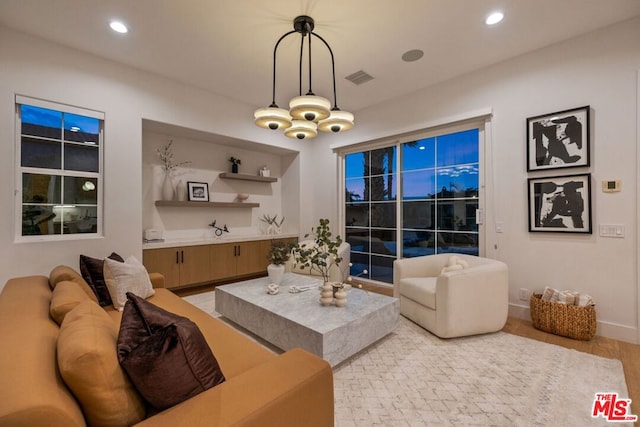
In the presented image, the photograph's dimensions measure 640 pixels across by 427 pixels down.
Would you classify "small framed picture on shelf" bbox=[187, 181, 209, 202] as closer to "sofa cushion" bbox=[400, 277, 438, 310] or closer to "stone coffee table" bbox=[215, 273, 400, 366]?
"stone coffee table" bbox=[215, 273, 400, 366]

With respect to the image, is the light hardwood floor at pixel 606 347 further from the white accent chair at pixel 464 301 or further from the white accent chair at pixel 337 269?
the white accent chair at pixel 337 269

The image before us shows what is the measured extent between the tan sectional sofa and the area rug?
0.76 m

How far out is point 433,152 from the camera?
4125 mm

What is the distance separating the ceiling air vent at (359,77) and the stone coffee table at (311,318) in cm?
268

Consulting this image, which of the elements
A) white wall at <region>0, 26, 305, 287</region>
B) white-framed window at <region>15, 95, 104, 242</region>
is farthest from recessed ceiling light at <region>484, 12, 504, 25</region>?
white-framed window at <region>15, 95, 104, 242</region>

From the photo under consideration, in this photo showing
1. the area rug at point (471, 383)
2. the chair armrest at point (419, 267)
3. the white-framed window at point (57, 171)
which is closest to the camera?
the area rug at point (471, 383)

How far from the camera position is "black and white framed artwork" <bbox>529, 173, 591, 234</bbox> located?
112 inches

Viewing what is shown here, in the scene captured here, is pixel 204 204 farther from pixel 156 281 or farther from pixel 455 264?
pixel 455 264

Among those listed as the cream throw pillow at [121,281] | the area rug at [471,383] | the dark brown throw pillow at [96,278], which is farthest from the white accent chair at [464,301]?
the dark brown throw pillow at [96,278]

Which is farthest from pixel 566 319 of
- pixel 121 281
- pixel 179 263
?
pixel 179 263

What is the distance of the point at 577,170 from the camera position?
2.89 metres

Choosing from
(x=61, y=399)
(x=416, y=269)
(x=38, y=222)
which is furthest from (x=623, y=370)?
(x=38, y=222)

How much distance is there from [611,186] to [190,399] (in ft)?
12.3

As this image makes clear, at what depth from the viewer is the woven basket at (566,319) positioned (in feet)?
8.63
